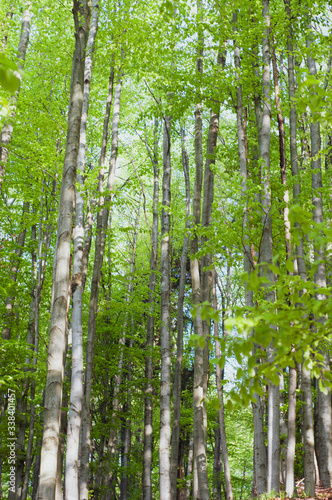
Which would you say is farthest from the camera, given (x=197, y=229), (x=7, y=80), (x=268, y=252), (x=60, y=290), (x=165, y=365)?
(x=165, y=365)

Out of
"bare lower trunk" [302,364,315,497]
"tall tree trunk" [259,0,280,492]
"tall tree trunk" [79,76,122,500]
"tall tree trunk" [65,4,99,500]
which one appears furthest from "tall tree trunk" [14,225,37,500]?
"tall tree trunk" [259,0,280,492]

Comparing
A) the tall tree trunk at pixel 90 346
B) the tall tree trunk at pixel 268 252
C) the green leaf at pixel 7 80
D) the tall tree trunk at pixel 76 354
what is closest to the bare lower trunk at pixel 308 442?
the tall tree trunk at pixel 268 252

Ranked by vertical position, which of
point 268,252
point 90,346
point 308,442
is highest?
point 268,252

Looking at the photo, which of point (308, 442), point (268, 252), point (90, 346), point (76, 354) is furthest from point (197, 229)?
point (308, 442)

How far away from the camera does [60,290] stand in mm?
3523

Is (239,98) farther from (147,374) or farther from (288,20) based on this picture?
(147,374)

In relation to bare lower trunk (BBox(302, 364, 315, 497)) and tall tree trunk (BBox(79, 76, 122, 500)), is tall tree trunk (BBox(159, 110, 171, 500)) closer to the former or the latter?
tall tree trunk (BBox(79, 76, 122, 500))

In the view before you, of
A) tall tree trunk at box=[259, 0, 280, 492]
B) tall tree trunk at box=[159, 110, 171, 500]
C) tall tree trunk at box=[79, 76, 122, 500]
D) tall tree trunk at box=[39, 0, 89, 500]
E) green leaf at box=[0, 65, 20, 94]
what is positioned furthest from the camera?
Result: tall tree trunk at box=[79, 76, 122, 500]

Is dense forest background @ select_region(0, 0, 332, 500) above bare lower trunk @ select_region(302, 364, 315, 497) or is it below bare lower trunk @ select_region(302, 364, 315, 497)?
A: above

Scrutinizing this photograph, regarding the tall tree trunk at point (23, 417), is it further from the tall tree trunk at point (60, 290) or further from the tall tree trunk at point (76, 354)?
the tall tree trunk at point (60, 290)

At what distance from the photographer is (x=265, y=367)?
2.41 meters

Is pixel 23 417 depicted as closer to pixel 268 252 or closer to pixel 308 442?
pixel 308 442

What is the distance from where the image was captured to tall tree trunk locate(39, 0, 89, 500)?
3.00 m

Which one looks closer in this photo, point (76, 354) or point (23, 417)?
point (76, 354)
